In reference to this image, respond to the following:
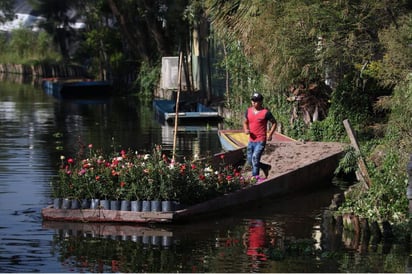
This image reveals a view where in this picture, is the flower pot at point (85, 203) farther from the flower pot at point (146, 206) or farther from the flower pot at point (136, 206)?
the flower pot at point (146, 206)

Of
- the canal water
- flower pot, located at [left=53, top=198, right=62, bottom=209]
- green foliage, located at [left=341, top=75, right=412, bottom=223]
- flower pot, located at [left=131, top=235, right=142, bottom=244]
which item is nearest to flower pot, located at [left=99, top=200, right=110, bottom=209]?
the canal water

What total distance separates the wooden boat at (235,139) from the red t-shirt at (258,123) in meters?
4.71

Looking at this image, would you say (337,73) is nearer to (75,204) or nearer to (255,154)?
(255,154)

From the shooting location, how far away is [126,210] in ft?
49.1

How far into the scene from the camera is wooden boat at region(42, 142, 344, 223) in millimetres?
14883

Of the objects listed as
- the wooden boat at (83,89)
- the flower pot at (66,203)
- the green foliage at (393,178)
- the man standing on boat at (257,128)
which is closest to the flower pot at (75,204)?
the flower pot at (66,203)

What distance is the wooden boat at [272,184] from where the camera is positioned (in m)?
14.9

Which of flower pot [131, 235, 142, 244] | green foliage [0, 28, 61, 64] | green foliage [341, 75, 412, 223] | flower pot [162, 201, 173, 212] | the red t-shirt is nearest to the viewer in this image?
flower pot [131, 235, 142, 244]

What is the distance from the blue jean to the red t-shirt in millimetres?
89

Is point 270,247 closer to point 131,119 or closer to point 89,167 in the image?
point 89,167

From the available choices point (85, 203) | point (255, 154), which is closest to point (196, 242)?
point (85, 203)

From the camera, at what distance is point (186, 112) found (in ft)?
116

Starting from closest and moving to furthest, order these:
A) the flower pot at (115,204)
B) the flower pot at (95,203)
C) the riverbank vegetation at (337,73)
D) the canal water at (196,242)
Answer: the canal water at (196,242) < the flower pot at (115,204) < the flower pot at (95,203) < the riverbank vegetation at (337,73)

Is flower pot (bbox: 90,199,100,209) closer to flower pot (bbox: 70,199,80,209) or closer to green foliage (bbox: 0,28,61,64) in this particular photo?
flower pot (bbox: 70,199,80,209)
